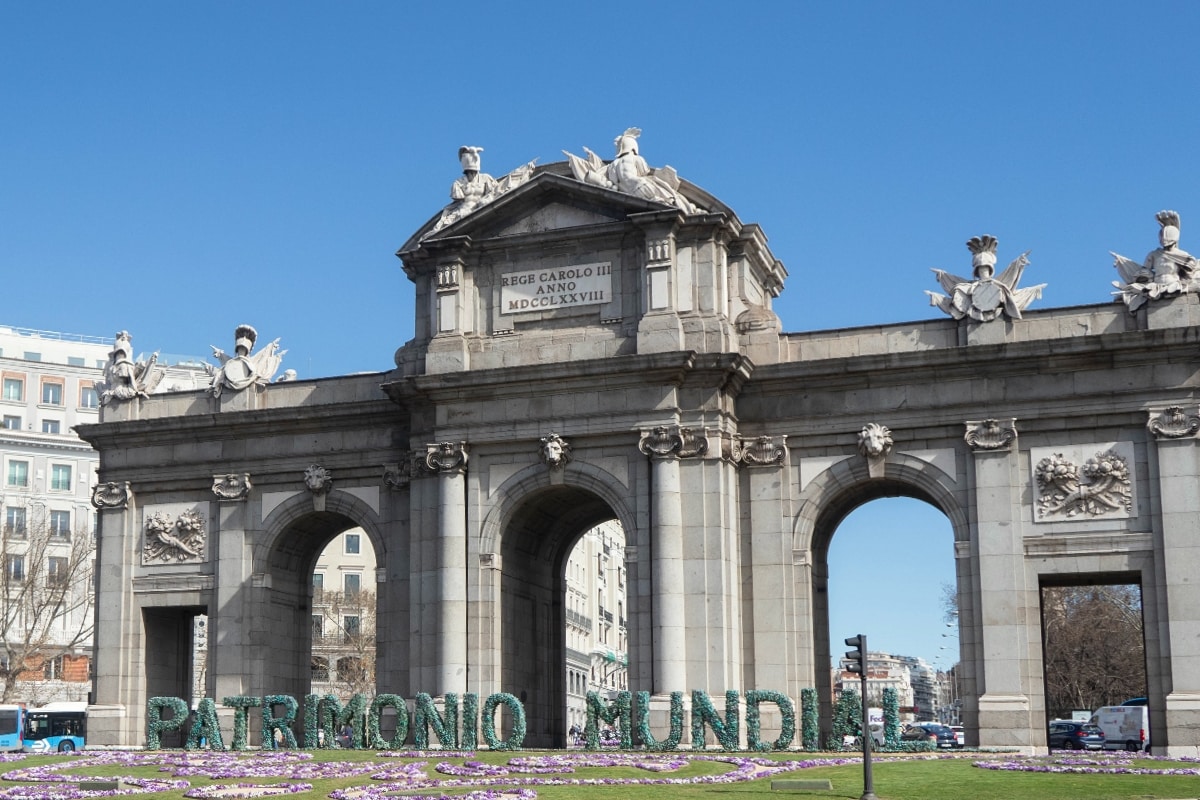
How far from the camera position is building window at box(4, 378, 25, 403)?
11706 cm

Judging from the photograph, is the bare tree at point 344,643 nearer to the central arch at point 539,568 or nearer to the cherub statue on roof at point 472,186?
the central arch at point 539,568

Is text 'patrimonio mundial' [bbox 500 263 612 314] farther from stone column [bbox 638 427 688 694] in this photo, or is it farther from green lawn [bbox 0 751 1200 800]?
green lawn [bbox 0 751 1200 800]

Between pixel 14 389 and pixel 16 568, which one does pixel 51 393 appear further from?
pixel 16 568

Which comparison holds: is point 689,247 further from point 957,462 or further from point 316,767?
point 316,767

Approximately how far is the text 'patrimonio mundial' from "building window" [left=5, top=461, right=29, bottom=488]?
6950 cm

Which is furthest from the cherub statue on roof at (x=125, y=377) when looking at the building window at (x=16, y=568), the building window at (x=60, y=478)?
the building window at (x=60, y=478)

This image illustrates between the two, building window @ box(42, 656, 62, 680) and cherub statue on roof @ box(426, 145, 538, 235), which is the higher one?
cherub statue on roof @ box(426, 145, 538, 235)

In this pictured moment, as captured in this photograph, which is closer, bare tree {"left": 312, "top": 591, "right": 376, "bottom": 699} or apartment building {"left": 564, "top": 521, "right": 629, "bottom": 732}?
bare tree {"left": 312, "top": 591, "right": 376, "bottom": 699}

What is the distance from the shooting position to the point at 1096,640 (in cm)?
9419

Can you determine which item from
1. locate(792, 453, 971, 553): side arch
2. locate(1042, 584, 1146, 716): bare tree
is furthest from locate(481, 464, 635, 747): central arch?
locate(1042, 584, 1146, 716): bare tree

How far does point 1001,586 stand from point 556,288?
53.7 ft

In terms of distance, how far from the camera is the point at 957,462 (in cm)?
4900

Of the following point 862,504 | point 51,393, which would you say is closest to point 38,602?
point 51,393

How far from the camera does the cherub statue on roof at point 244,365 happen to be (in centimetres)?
5756
